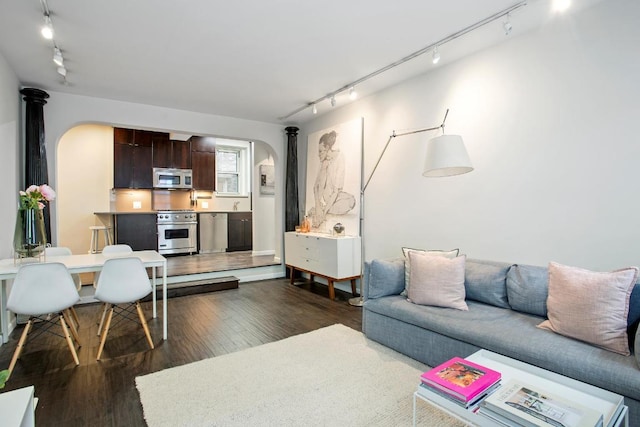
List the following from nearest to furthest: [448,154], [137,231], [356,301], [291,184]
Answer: [448,154], [356,301], [291,184], [137,231]

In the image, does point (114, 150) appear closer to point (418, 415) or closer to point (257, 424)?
point (257, 424)

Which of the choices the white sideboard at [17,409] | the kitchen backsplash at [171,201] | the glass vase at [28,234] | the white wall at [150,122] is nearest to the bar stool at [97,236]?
the kitchen backsplash at [171,201]

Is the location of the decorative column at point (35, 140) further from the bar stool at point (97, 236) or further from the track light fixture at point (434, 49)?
the track light fixture at point (434, 49)

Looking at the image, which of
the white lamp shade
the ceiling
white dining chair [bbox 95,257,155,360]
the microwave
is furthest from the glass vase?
the microwave

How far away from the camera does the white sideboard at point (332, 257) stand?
4.38 m

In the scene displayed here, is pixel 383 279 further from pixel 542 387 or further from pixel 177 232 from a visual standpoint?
pixel 177 232

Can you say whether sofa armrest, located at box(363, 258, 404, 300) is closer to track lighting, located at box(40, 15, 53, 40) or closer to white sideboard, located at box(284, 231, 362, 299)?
white sideboard, located at box(284, 231, 362, 299)

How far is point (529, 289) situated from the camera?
2488 millimetres

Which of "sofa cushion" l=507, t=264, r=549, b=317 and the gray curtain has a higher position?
the gray curtain

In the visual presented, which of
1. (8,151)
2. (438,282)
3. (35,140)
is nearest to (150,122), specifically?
(35,140)

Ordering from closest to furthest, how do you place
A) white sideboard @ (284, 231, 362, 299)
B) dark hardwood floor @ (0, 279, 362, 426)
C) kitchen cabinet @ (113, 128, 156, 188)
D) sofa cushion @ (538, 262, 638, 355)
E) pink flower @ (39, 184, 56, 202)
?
sofa cushion @ (538, 262, 638, 355)
dark hardwood floor @ (0, 279, 362, 426)
pink flower @ (39, 184, 56, 202)
white sideboard @ (284, 231, 362, 299)
kitchen cabinet @ (113, 128, 156, 188)

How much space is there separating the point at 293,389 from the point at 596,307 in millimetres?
1922

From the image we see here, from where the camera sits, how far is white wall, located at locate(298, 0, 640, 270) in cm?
236

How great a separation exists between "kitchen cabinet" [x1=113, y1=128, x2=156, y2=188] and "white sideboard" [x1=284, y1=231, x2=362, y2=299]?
4.08 metres
